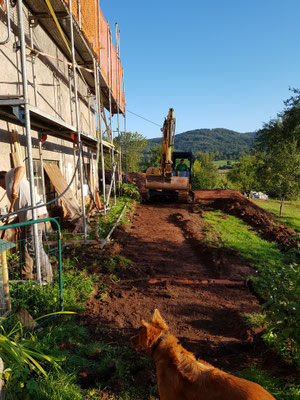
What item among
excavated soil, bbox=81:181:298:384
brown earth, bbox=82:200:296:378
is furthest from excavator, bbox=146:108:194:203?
brown earth, bbox=82:200:296:378

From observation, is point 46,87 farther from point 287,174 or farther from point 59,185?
point 287,174

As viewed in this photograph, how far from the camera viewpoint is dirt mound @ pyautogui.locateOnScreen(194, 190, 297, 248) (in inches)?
363

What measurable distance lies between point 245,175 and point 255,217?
12.0m

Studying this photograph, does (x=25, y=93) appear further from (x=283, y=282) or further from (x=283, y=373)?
(x=283, y=373)

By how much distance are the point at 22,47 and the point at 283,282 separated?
15.6 feet

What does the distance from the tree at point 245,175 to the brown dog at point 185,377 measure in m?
22.5

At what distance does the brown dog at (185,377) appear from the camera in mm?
1651

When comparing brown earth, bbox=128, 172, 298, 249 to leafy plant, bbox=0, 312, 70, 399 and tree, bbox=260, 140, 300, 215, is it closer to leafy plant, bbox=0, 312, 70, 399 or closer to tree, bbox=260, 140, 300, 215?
tree, bbox=260, 140, 300, 215

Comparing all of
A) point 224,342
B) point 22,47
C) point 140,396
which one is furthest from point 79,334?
point 22,47

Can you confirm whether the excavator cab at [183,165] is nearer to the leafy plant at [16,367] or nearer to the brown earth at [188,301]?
the brown earth at [188,301]

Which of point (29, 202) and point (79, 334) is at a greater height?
point (29, 202)

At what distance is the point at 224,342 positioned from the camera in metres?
3.32

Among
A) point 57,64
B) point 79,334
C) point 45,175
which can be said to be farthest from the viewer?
point 57,64

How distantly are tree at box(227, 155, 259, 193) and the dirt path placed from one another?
17.3m
